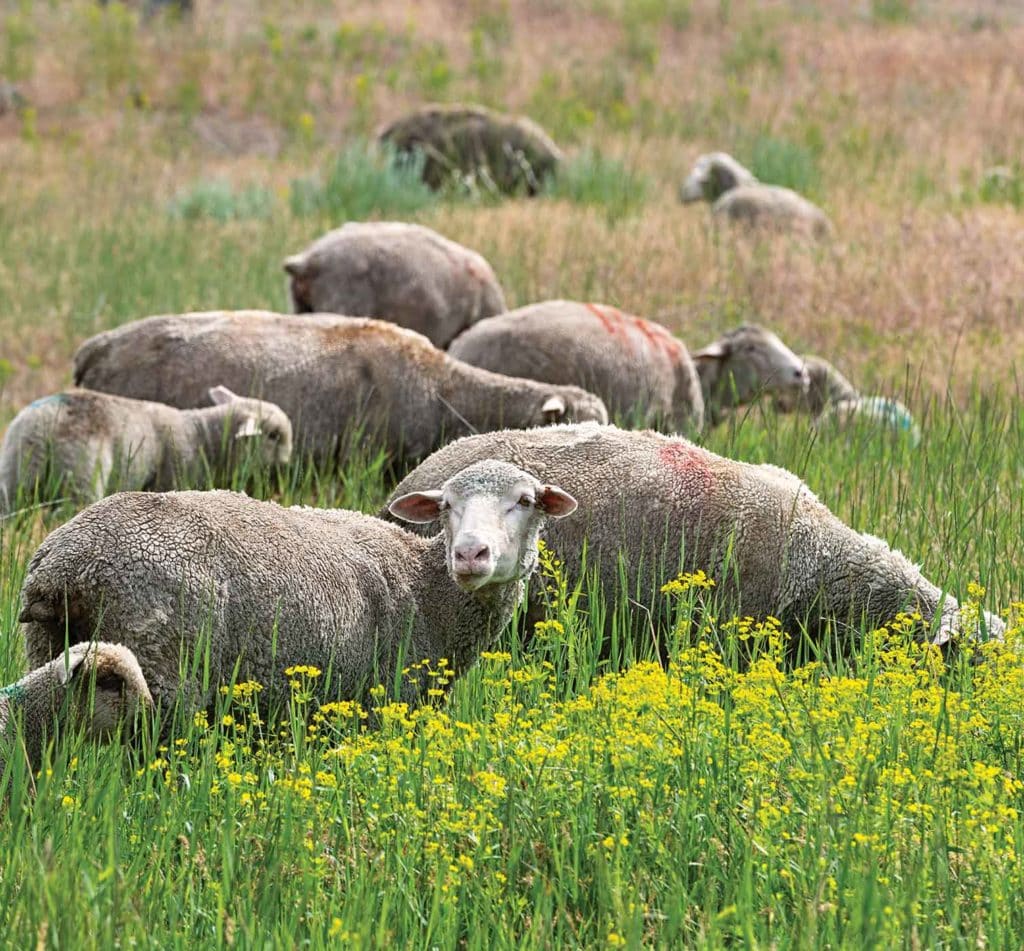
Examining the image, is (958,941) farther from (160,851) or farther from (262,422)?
(262,422)

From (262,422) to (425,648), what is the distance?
2.80 m

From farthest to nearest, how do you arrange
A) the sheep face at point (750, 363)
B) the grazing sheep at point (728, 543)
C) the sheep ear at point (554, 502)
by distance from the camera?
the sheep face at point (750, 363) < the grazing sheep at point (728, 543) < the sheep ear at point (554, 502)

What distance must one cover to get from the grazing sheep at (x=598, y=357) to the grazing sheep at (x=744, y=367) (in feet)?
1.59

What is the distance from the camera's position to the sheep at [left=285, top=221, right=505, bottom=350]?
10781 mm

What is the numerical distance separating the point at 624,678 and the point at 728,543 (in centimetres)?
150

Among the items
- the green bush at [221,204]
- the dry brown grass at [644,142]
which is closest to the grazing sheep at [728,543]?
the dry brown grass at [644,142]

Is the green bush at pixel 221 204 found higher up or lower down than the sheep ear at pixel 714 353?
lower down

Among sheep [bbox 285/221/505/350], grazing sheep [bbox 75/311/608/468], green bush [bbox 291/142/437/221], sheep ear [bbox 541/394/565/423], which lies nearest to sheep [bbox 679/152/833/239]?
green bush [bbox 291/142/437/221]

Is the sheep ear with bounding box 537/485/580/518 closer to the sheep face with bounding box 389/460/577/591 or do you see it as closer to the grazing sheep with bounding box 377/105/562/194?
the sheep face with bounding box 389/460/577/591

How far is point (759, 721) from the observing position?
4.41 metres

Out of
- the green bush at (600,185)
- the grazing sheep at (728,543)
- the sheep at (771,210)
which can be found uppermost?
the grazing sheep at (728,543)

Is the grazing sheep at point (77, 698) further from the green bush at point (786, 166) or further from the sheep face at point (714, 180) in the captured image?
the green bush at point (786, 166)

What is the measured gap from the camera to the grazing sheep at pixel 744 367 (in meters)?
10.2

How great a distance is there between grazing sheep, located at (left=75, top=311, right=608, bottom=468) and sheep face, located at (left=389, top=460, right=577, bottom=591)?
123 inches
